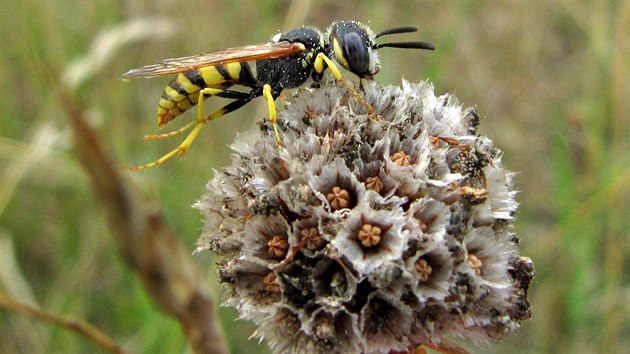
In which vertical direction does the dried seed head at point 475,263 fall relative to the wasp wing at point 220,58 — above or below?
below

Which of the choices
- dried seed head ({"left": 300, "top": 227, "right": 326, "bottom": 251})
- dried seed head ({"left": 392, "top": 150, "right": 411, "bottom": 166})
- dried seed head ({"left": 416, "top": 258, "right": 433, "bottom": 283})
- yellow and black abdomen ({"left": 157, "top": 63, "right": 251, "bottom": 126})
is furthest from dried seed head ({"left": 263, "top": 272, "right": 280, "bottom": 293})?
yellow and black abdomen ({"left": 157, "top": 63, "right": 251, "bottom": 126})

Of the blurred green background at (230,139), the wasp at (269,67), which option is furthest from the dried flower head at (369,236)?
the blurred green background at (230,139)

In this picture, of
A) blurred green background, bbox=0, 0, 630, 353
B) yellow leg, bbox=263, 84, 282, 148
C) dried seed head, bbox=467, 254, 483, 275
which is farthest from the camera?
blurred green background, bbox=0, 0, 630, 353

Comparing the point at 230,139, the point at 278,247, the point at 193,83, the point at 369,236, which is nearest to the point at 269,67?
the point at 193,83

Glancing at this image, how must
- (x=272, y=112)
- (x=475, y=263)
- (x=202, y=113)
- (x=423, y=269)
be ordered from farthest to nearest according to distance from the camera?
1. (x=202, y=113)
2. (x=272, y=112)
3. (x=475, y=263)
4. (x=423, y=269)

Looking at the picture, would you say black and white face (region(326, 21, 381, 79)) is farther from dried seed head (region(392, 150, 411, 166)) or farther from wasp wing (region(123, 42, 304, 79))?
dried seed head (region(392, 150, 411, 166))

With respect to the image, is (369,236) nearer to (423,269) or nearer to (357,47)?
(423,269)

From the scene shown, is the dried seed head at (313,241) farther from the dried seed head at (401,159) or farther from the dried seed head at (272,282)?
the dried seed head at (401,159)
